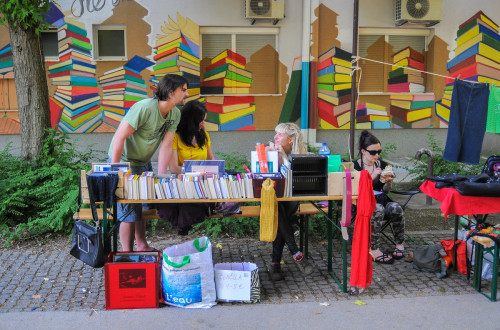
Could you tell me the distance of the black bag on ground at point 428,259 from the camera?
491 cm

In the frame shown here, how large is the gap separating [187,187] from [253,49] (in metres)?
7.77

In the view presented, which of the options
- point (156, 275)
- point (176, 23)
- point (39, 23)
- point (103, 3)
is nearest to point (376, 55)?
point (176, 23)

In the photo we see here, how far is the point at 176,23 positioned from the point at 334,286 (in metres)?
7.91

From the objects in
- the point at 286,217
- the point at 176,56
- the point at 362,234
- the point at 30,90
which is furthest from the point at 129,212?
the point at 176,56

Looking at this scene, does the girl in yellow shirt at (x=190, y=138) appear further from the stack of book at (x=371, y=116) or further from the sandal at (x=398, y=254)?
the stack of book at (x=371, y=116)

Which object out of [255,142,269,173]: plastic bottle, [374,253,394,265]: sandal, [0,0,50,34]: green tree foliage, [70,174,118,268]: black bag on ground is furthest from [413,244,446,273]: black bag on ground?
[0,0,50,34]: green tree foliage

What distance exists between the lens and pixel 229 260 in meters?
5.30

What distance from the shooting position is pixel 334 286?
182 inches

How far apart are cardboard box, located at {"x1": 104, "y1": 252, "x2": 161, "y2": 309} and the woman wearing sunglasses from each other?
232 cm

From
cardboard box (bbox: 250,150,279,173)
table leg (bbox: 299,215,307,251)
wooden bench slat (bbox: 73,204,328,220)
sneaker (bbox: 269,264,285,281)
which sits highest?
cardboard box (bbox: 250,150,279,173)

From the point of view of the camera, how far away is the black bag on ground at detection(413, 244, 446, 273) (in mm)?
4910

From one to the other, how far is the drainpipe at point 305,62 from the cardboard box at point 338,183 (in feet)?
23.5

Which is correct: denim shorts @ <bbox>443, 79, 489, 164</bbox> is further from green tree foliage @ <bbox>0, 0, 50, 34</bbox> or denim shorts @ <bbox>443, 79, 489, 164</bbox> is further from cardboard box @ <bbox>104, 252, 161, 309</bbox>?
green tree foliage @ <bbox>0, 0, 50, 34</bbox>

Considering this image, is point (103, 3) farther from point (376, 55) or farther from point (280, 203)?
point (280, 203)
